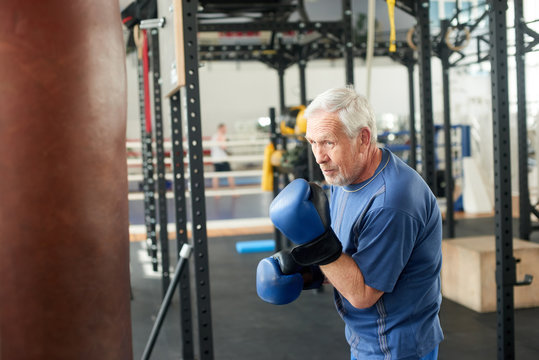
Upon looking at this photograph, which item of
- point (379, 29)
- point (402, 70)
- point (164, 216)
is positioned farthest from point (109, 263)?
point (402, 70)

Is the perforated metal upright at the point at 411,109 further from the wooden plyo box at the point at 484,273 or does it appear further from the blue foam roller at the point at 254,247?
the wooden plyo box at the point at 484,273

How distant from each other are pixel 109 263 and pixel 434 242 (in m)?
1.00

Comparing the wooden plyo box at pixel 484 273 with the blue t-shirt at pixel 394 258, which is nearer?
the blue t-shirt at pixel 394 258

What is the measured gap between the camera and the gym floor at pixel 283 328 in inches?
135

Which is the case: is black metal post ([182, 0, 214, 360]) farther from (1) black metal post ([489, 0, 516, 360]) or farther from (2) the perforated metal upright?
(2) the perforated metal upright

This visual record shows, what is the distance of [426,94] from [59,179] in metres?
2.46

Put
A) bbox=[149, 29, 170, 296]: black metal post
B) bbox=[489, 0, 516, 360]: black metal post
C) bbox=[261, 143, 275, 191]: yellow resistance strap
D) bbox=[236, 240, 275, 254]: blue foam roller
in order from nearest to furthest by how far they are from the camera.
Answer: bbox=[489, 0, 516, 360]: black metal post
bbox=[149, 29, 170, 296]: black metal post
bbox=[261, 143, 275, 191]: yellow resistance strap
bbox=[236, 240, 275, 254]: blue foam roller

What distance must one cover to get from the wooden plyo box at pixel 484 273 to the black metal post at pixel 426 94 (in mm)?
1093

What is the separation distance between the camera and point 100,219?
166 centimetres

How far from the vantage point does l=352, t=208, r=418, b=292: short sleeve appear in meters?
1.43

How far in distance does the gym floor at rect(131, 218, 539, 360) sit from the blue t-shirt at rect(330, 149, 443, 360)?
6.17 ft

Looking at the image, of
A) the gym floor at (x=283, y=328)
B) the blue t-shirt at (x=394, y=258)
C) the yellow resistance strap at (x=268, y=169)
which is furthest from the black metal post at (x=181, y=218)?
the yellow resistance strap at (x=268, y=169)

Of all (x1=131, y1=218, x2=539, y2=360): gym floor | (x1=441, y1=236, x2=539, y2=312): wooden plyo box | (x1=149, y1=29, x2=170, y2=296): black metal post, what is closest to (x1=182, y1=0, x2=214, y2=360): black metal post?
(x1=131, y1=218, x2=539, y2=360): gym floor

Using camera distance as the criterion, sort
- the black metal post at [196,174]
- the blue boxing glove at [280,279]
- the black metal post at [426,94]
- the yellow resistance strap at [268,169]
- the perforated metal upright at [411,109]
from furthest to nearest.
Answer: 1. the perforated metal upright at [411,109]
2. the yellow resistance strap at [268,169]
3. the black metal post at [426,94]
4. the black metal post at [196,174]
5. the blue boxing glove at [280,279]
